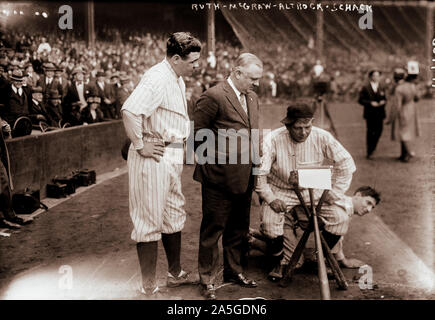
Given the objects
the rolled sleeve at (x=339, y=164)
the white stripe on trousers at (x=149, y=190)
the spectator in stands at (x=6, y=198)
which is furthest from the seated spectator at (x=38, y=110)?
the rolled sleeve at (x=339, y=164)

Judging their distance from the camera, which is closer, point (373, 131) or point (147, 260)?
point (147, 260)

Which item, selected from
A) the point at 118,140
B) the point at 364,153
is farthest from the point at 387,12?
the point at 118,140

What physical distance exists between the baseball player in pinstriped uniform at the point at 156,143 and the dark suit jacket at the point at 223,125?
151 mm

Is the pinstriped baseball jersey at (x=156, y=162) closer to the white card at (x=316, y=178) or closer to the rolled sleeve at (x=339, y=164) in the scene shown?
the white card at (x=316, y=178)

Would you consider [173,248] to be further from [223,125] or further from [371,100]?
[371,100]

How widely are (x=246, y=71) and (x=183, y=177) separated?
12.2ft

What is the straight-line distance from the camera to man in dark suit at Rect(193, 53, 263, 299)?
4145 mm

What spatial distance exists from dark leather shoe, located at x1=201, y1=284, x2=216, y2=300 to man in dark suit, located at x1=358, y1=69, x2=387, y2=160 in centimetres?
747

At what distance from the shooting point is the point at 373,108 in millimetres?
11023

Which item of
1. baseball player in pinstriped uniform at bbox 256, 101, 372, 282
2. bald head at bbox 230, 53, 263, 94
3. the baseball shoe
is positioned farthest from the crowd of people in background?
the baseball shoe

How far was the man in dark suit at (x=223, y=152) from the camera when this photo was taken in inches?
163

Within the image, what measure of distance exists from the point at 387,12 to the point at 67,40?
5.14m

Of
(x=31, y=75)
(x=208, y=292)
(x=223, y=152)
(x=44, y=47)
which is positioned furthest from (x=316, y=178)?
(x=31, y=75)
